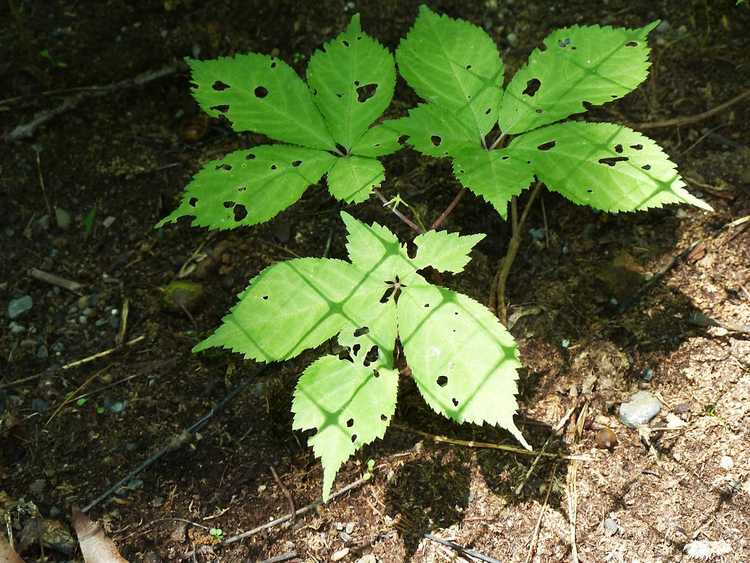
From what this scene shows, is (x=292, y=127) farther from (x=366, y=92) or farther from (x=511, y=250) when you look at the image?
(x=511, y=250)

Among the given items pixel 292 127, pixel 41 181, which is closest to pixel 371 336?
pixel 292 127

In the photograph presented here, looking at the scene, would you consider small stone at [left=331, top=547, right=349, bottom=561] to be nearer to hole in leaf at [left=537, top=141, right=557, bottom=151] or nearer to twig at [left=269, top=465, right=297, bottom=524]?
twig at [left=269, top=465, right=297, bottom=524]

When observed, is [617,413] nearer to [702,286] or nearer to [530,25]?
[702,286]

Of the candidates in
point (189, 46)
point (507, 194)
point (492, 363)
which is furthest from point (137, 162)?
point (492, 363)

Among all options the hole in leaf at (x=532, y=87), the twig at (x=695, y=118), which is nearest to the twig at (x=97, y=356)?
the hole in leaf at (x=532, y=87)

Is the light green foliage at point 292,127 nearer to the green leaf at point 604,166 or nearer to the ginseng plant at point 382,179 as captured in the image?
the ginseng plant at point 382,179

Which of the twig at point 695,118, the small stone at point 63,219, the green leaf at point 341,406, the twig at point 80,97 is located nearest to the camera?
the green leaf at point 341,406
